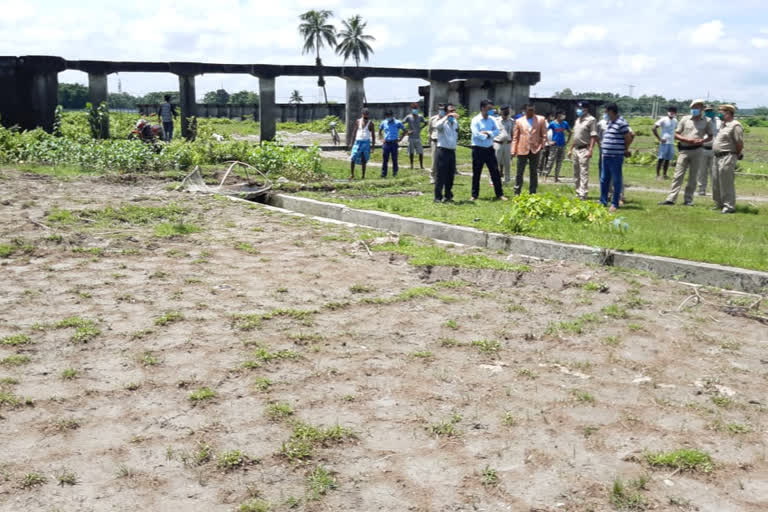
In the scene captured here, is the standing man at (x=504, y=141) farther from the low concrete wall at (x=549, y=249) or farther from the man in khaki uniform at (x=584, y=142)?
the low concrete wall at (x=549, y=249)

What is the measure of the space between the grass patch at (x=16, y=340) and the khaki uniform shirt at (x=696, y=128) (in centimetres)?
1076

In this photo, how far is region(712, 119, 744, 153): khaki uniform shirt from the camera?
12047 millimetres

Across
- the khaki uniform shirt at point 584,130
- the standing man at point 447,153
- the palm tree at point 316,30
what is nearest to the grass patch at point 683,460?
the standing man at point 447,153

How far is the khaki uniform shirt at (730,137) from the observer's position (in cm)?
1205

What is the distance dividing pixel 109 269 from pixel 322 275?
2.12 m

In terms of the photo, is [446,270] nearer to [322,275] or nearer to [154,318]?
[322,275]

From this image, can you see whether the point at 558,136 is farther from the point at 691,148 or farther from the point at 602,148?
the point at 602,148

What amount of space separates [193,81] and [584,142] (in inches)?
590

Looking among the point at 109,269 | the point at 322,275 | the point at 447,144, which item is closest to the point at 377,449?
the point at 322,275

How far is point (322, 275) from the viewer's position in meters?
7.85

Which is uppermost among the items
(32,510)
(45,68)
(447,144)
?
(45,68)

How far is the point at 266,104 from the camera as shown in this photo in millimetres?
24609

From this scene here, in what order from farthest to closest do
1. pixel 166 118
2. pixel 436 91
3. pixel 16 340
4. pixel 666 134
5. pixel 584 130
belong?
pixel 436 91
pixel 166 118
pixel 666 134
pixel 584 130
pixel 16 340

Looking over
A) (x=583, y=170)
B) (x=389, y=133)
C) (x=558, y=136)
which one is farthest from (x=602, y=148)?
(x=389, y=133)
